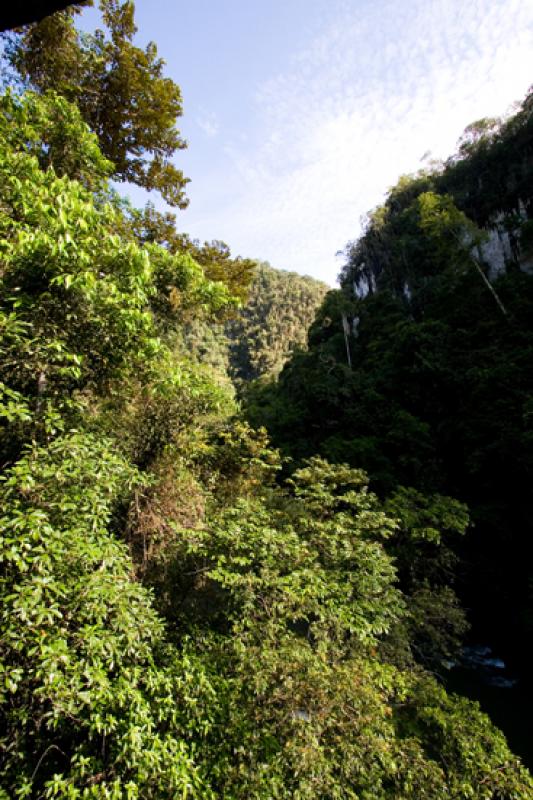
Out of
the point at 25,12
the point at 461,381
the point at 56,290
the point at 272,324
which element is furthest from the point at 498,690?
the point at 272,324

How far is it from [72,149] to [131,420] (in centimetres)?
398

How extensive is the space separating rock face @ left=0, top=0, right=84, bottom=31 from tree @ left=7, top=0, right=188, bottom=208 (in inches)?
271

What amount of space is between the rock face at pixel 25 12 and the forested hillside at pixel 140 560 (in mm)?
2477

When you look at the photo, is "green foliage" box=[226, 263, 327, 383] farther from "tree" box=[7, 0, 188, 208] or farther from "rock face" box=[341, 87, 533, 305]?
"tree" box=[7, 0, 188, 208]

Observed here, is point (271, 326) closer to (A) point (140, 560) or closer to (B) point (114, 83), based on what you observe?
(B) point (114, 83)

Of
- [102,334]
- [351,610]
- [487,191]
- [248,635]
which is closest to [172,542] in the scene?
[248,635]

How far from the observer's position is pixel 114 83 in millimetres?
6902

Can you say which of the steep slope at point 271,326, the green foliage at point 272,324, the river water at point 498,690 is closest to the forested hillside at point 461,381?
the river water at point 498,690

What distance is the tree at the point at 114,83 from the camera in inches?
241

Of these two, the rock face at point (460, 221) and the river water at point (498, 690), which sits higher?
the rock face at point (460, 221)

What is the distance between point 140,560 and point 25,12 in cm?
585

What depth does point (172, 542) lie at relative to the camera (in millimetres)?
5453

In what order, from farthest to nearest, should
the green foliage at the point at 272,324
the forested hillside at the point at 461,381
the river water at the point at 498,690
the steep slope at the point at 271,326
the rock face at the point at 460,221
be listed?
the green foliage at the point at 272,324
the steep slope at the point at 271,326
the rock face at the point at 460,221
the forested hillside at the point at 461,381
the river water at the point at 498,690

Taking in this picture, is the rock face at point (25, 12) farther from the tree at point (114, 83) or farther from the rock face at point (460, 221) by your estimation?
the rock face at point (460, 221)
